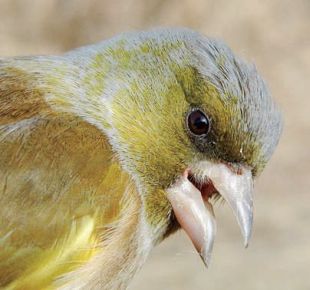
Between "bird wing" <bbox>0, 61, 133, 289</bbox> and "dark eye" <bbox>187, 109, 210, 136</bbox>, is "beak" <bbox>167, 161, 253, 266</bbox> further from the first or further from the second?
"bird wing" <bbox>0, 61, 133, 289</bbox>

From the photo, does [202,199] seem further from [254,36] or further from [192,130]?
[254,36]

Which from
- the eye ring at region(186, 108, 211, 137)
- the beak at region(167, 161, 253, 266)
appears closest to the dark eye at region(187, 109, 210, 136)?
the eye ring at region(186, 108, 211, 137)

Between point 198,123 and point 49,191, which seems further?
point 198,123

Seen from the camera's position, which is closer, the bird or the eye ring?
the bird

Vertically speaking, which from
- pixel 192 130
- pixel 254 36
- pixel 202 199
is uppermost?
pixel 254 36

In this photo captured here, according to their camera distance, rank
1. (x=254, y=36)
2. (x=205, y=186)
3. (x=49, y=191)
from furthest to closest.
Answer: (x=254, y=36) < (x=205, y=186) < (x=49, y=191)

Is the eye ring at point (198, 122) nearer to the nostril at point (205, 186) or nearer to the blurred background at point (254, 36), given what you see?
the nostril at point (205, 186)

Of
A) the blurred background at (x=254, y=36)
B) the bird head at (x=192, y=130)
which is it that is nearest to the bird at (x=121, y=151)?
the bird head at (x=192, y=130)

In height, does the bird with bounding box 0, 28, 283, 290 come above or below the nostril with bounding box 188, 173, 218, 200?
above

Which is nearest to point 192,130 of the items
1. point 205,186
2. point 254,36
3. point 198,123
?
point 198,123
